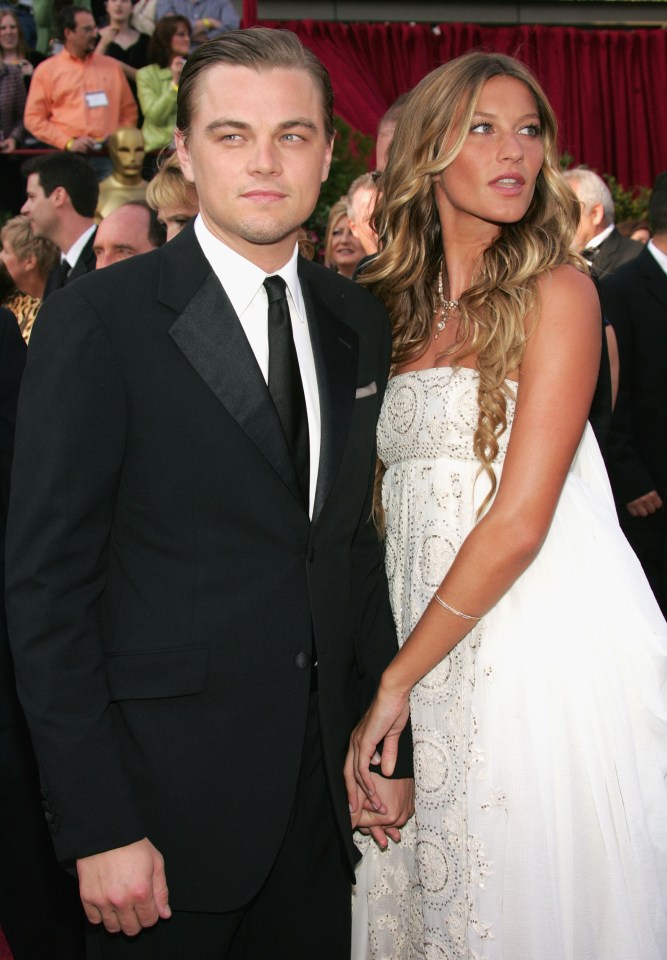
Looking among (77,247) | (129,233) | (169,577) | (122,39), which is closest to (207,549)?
(169,577)

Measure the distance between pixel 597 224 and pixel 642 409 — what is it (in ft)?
4.65

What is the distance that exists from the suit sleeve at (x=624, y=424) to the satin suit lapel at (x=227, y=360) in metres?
2.55

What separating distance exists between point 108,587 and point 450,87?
1.23 metres

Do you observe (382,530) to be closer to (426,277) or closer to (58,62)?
(426,277)

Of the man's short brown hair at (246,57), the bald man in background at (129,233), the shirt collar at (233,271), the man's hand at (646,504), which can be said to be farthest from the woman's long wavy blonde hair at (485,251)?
the man's hand at (646,504)

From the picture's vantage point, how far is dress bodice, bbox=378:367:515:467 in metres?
2.05

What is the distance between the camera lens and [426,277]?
7.75 ft

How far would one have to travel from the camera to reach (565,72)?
424 inches

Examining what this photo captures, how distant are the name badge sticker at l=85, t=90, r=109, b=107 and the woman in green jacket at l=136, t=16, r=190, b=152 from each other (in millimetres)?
A: 340

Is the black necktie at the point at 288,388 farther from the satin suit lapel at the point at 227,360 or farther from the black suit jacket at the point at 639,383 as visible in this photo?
the black suit jacket at the point at 639,383

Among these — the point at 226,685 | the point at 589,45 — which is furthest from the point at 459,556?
the point at 589,45

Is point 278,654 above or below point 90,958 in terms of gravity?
above

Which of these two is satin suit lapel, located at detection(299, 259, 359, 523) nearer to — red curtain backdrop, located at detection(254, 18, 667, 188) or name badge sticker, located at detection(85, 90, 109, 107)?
name badge sticker, located at detection(85, 90, 109, 107)

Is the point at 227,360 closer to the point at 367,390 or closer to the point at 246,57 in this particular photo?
the point at 367,390
